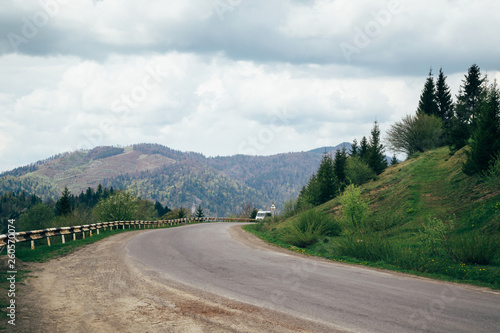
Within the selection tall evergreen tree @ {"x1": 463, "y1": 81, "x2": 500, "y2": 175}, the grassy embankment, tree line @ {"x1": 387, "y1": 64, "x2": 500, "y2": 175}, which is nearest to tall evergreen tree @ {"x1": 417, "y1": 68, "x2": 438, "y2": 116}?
tree line @ {"x1": 387, "y1": 64, "x2": 500, "y2": 175}

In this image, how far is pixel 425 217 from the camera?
21609 mm

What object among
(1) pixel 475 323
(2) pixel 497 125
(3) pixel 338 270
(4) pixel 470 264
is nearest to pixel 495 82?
(2) pixel 497 125

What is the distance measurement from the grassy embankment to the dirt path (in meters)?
6.91

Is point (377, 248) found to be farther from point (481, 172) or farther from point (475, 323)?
point (481, 172)

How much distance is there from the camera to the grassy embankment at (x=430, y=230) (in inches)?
455

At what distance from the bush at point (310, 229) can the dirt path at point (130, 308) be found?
10.1 m

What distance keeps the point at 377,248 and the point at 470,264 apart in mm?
3053

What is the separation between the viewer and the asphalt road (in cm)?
604

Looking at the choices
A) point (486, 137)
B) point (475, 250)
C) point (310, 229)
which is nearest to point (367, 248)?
point (475, 250)

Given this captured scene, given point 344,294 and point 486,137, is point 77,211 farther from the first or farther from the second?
point 344,294

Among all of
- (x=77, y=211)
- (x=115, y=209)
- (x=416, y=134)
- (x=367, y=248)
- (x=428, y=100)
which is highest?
(x=428, y=100)

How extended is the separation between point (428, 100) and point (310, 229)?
188ft

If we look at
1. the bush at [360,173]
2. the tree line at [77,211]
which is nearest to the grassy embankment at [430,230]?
the bush at [360,173]

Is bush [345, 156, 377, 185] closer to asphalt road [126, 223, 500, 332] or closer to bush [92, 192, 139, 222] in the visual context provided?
bush [92, 192, 139, 222]
